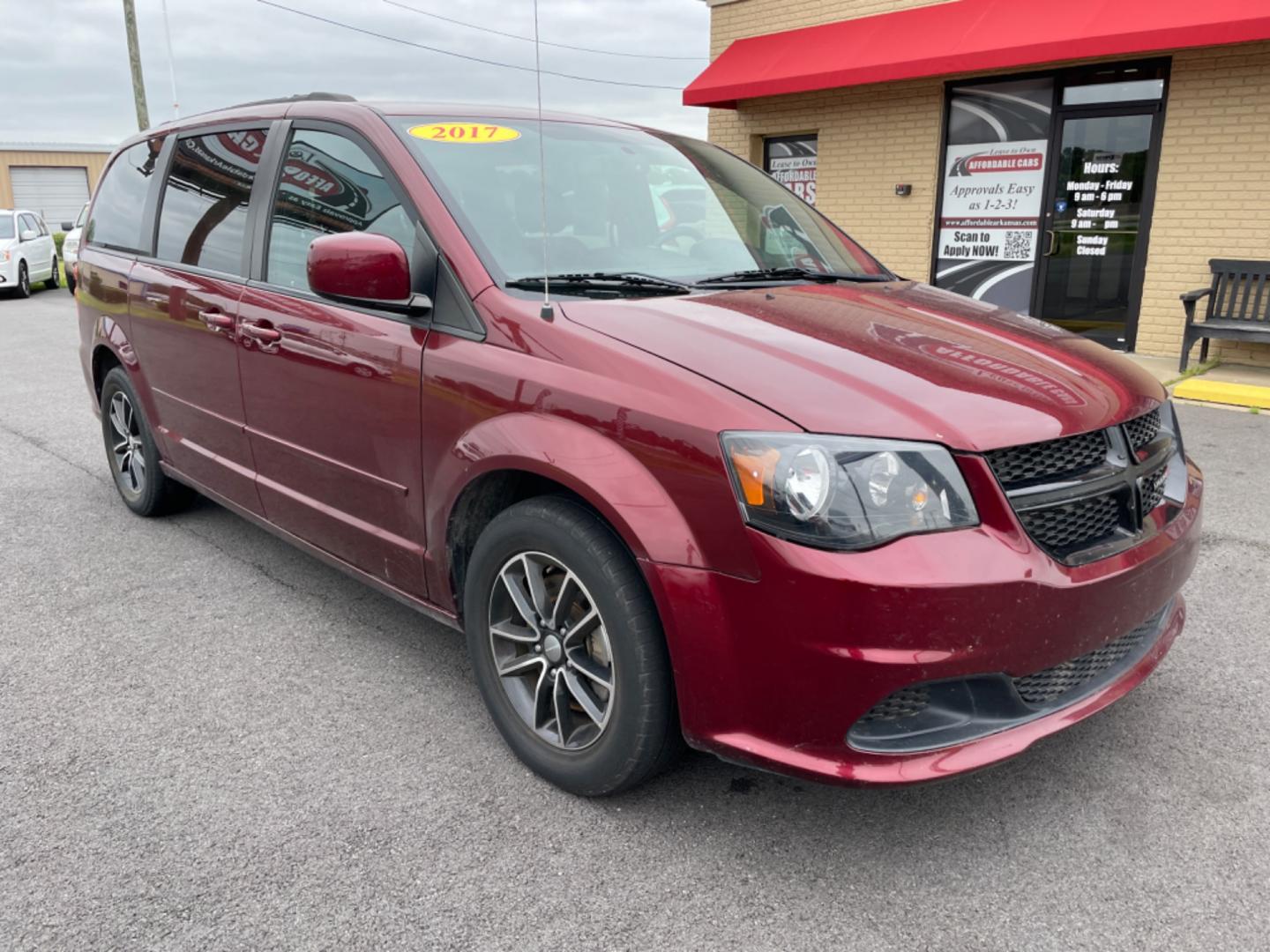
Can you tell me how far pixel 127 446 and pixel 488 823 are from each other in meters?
3.47

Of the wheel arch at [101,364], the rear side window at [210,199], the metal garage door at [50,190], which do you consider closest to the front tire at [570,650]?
the rear side window at [210,199]

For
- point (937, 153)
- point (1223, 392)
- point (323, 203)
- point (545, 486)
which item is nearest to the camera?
point (545, 486)

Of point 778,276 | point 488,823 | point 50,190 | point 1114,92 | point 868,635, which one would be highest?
point 1114,92

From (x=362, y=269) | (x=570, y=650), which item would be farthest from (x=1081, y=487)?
(x=362, y=269)

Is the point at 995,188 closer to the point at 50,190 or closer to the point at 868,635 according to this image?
the point at 868,635

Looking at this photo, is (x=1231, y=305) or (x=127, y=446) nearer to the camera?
(x=127, y=446)

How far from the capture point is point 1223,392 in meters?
7.78

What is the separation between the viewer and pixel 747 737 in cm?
222

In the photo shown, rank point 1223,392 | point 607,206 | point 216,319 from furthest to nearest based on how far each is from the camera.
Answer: point 1223,392, point 216,319, point 607,206

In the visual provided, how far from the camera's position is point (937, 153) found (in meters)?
10.9

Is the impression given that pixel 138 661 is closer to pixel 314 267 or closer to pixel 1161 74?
pixel 314 267

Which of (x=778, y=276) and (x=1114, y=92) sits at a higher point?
(x=1114, y=92)

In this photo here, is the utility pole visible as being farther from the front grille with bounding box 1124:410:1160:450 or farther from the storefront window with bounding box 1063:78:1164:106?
the front grille with bounding box 1124:410:1160:450

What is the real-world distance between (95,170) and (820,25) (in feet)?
152
